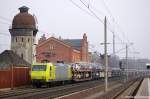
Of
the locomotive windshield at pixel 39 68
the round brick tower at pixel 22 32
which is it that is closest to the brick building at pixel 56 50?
the round brick tower at pixel 22 32

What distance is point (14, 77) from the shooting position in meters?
46.7

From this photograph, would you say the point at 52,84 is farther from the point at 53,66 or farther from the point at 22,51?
the point at 22,51

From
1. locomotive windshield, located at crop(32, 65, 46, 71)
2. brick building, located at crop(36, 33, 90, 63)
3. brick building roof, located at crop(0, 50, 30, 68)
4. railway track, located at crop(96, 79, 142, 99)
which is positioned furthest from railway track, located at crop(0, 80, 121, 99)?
brick building, located at crop(36, 33, 90, 63)

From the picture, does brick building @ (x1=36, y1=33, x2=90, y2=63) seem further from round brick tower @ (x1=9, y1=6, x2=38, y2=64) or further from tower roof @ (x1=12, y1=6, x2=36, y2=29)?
tower roof @ (x1=12, y1=6, x2=36, y2=29)

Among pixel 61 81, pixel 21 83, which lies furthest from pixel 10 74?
pixel 61 81

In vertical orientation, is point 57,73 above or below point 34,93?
above

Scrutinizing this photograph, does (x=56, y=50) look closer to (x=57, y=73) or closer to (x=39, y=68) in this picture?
(x=57, y=73)

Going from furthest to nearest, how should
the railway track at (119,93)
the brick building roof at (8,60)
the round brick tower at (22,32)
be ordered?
the round brick tower at (22,32) → the brick building roof at (8,60) → the railway track at (119,93)

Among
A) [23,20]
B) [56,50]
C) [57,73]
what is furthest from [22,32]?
[57,73]

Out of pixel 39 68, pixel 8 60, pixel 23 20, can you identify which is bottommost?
pixel 39 68

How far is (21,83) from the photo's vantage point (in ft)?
161

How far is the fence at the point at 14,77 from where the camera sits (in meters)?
43.9

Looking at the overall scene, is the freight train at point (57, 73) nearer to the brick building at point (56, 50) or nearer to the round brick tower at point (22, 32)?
the round brick tower at point (22, 32)

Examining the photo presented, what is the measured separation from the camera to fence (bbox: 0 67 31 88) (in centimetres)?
4394
